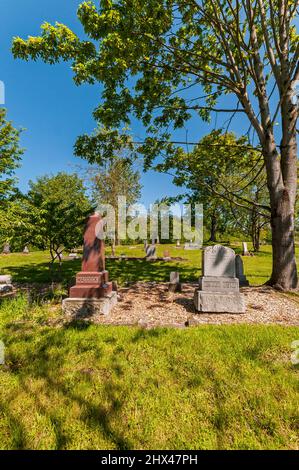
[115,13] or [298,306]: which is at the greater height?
[115,13]

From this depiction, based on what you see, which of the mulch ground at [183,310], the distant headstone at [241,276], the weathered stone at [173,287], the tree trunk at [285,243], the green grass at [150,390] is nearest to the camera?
the green grass at [150,390]

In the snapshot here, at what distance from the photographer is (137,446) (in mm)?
2055

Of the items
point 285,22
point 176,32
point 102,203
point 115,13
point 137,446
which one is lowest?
point 137,446

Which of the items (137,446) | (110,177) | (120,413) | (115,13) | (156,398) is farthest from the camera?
(110,177)

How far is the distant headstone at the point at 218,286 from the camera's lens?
17.7ft

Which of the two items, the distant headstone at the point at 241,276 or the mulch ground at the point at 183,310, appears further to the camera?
the distant headstone at the point at 241,276

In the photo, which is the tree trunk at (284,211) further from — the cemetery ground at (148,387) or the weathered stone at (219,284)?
the cemetery ground at (148,387)

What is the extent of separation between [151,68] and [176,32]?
1549 millimetres

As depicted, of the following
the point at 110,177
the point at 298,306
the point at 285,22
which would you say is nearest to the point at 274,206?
the point at 298,306

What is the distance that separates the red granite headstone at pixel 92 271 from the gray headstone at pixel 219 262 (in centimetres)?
299

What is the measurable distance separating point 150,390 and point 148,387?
2.3 inches

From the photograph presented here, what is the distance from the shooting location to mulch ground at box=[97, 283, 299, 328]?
16.0ft

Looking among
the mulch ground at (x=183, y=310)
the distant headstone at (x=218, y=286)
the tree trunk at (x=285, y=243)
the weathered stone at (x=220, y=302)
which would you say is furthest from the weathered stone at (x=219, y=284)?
the tree trunk at (x=285, y=243)

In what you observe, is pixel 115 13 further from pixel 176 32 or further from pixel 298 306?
pixel 298 306
